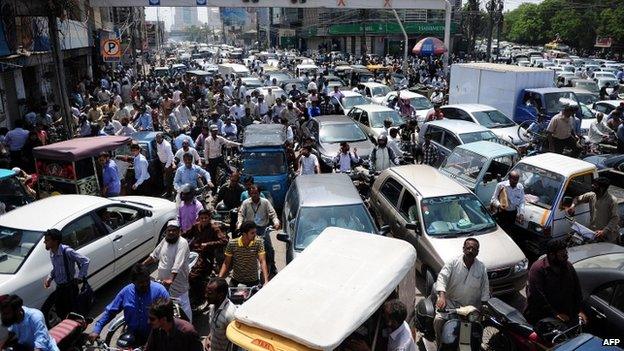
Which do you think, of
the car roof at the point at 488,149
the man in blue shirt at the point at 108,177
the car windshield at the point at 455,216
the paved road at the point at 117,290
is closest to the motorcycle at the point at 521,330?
the paved road at the point at 117,290

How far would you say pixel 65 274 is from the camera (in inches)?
233

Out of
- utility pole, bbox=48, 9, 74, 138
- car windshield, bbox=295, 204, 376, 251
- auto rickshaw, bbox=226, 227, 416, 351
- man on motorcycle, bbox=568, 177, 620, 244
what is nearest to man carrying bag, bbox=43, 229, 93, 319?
car windshield, bbox=295, 204, 376, 251

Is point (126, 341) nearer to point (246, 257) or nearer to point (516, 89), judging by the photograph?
point (246, 257)

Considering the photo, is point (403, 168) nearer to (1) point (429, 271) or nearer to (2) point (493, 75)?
(1) point (429, 271)

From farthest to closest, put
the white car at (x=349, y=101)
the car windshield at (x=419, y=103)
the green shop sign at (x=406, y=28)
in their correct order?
the green shop sign at (x=406, y=28)
the white car at (x=349, y=101)
the car windshield at (x=419, y=103)

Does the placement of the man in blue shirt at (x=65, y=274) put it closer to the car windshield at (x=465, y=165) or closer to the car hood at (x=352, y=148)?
the car windshield at (x=465, y=165)

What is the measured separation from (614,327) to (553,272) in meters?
0.78

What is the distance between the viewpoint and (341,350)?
12.7 feet

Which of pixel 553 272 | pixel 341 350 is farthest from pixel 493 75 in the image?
pixel 341 350

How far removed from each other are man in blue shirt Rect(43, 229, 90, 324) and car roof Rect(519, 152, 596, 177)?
725cm

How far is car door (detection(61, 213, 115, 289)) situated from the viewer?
6.76 meters

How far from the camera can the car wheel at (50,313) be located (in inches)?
245

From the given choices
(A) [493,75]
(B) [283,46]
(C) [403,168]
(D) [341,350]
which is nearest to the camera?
(D) [341,350]

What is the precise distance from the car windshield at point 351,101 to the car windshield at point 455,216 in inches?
478
